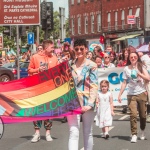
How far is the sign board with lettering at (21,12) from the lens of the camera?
22.5 meters

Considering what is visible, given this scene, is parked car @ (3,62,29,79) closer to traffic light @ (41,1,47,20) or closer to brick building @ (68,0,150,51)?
traffic light @ (41,1,47,20)

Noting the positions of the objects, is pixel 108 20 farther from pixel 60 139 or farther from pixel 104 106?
pixel 60 139

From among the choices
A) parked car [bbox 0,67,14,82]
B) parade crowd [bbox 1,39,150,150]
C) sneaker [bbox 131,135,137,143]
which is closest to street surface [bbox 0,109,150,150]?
sneaker [bbox 131,135,137,143]

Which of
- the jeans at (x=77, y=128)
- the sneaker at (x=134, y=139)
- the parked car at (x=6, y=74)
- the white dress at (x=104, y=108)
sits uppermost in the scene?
the jeans at (x=77, y=128)

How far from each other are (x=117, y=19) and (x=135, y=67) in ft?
201

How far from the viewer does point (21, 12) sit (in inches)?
890

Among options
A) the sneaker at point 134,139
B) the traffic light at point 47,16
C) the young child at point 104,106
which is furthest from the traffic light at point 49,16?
the sneaker at point 134,139

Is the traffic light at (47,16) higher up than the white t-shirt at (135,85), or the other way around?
the traffic light at (47,16)

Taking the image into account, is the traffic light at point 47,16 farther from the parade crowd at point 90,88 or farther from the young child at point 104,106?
the young child at point 104,106

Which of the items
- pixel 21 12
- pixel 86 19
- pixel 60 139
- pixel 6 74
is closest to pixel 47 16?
pixel 21 12

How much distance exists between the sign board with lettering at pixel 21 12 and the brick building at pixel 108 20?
4184 cm

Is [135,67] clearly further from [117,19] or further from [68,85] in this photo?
[117,19]

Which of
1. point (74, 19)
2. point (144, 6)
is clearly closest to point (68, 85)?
point (144, 6)

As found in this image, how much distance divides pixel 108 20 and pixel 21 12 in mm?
53225
